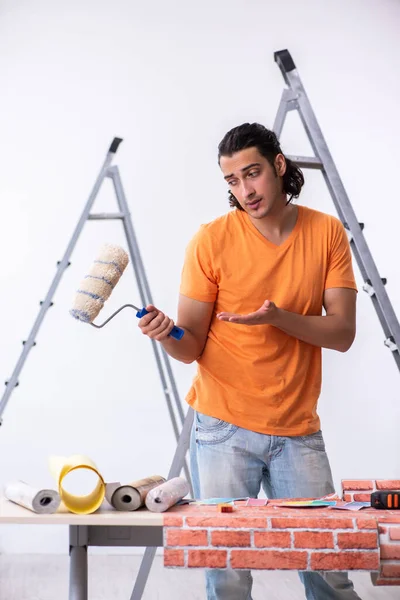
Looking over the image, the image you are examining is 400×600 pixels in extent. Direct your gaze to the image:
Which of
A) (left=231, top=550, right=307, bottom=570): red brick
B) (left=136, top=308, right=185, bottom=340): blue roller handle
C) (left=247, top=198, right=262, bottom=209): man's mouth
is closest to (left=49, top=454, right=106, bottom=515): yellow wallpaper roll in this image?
(left=231, top=550, right=307, bottom=570): red brick

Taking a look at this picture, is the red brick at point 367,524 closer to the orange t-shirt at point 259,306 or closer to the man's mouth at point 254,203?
the orange t-shirt at point 259,306

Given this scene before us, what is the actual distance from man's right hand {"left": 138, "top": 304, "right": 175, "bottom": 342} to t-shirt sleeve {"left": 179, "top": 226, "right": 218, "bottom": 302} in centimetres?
26

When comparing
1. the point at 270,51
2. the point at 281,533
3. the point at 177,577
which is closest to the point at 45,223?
the point at 270,51

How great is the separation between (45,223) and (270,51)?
4.61ft

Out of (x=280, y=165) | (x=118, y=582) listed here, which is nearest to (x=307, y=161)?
(x=280, y=165)

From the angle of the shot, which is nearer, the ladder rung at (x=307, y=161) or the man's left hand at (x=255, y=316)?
the man's left hand at (x=255, y=316)

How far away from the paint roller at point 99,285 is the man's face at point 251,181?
0.40m

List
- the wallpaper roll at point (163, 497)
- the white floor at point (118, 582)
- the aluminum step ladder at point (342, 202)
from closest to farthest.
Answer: the wallpaper roll at point (163, 497)
the aluminum step ladder at point (342, 202)
the white floor at point (118, 582)

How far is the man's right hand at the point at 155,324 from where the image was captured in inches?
66.0

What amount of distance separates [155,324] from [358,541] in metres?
0.63

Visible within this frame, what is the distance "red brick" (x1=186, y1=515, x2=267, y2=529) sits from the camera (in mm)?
1309

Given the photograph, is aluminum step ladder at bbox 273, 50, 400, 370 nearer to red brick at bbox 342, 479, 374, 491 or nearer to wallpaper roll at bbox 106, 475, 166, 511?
red brick at bbox 342, 479, 374, 491

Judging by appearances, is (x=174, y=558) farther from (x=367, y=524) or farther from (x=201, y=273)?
(x=201, y=273)

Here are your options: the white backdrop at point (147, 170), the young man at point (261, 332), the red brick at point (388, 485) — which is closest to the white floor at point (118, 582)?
the white backdrop at point (147, 170)
